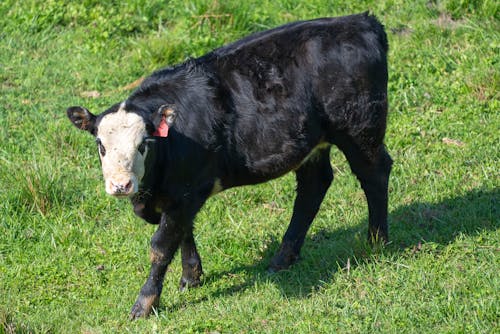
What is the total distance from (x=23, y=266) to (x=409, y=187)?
372 centimetres

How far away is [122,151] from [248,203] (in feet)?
8.46

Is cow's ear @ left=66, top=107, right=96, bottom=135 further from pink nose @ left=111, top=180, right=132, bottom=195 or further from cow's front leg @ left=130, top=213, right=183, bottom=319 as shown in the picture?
cow's front leg @ left=130, top=213, right=183, bottom=319

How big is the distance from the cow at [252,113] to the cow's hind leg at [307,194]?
49 cm

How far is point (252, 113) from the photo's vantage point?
7.45 m

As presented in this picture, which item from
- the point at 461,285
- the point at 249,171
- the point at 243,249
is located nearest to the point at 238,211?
the point at 243,249

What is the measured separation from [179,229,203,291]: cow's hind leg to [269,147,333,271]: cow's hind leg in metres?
0.70

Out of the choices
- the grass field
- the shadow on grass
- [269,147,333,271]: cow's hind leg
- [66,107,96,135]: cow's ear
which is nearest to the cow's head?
[66,107,96,135]: cow's ear

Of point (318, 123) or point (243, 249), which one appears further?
point (243, 249)

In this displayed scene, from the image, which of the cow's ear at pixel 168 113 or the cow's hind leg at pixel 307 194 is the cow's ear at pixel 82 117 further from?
the cow's hind leg at pixel 307 194

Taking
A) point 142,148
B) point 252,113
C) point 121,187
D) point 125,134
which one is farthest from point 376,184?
point 121,187

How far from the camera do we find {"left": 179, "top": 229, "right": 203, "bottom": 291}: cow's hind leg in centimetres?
787

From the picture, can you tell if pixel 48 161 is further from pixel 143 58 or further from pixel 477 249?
pixel 477 249

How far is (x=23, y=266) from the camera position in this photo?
827 centimetres

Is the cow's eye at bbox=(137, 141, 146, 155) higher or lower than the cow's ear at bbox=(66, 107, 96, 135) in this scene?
lower
